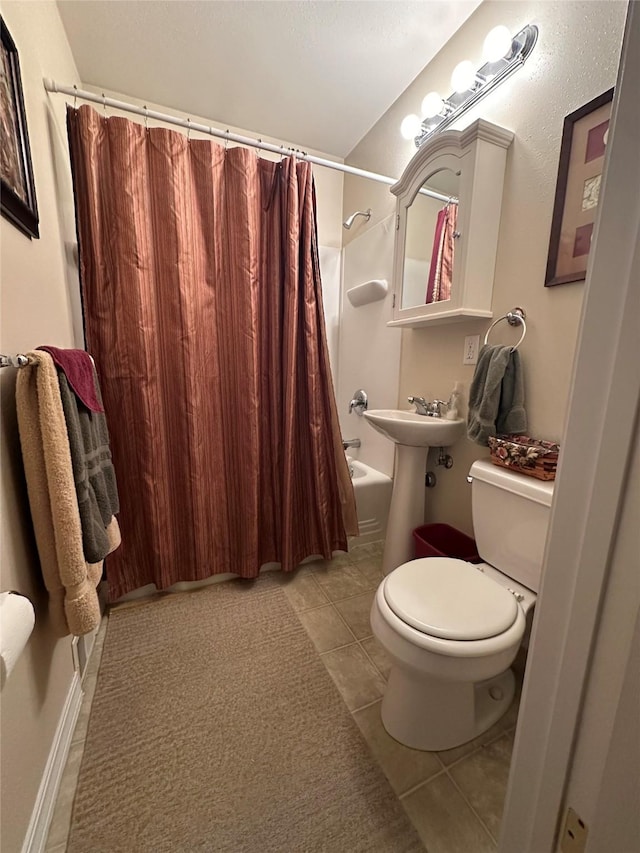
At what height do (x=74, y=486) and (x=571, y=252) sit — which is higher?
(x=571, y=252)

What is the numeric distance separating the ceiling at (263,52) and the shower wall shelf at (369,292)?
94cm

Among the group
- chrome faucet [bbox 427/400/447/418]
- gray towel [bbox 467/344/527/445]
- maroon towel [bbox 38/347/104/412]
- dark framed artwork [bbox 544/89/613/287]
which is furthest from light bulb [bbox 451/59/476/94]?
maroon towel [bbox 38/347/104/412]

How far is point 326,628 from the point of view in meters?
1.49

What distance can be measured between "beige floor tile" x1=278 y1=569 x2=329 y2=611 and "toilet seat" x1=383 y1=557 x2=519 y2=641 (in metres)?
0.68

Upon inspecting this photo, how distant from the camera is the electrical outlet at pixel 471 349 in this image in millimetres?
1471

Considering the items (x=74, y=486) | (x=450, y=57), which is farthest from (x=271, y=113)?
(x=74, y=486)

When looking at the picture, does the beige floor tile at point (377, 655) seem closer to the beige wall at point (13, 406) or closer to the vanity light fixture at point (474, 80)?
the beige wall at point (13, 406)

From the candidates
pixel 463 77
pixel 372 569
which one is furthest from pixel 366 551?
pixel 463 77

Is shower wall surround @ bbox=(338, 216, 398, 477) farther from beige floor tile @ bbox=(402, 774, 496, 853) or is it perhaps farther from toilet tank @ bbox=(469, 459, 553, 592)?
beige floor tile @ bbox=(402, 774, 496, 853)

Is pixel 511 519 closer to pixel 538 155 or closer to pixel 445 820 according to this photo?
pixel 445 820

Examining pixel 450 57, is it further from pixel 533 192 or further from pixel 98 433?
pixel 98 433

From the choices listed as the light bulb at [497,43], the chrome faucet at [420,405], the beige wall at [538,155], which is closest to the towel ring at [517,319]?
the beige wall at [538,155]

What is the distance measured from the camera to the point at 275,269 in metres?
1.60

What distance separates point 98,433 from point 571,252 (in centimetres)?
163
